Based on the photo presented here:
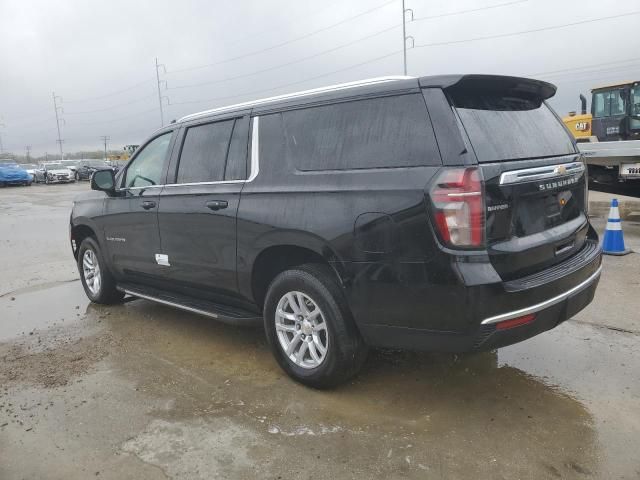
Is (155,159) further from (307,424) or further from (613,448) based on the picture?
(613,448)

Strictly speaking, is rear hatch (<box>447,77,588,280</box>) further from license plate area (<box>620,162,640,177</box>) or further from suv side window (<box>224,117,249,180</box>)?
license plate area (<box>620,162,640,177</box>)

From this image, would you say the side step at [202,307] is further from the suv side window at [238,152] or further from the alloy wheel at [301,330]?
the suv side window at [238,152]

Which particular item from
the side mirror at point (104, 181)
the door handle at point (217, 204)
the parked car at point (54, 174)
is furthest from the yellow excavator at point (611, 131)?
the parked car at point (54, 174)

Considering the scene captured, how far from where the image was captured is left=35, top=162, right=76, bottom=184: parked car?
118ft

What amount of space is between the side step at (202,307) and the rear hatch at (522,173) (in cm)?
191

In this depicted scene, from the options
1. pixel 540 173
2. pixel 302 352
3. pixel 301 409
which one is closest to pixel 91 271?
pixel 302 352

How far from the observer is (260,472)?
2.76 meters

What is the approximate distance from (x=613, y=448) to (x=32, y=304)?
19.2ft

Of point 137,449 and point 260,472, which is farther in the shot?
point 137,449

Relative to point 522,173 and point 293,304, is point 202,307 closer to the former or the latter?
point 293,304

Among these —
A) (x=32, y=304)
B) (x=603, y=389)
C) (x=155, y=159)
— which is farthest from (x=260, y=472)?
(x=32, y=304)

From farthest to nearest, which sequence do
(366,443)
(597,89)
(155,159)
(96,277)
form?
(597,89) → (96,277) → (155,159) → (366,443)

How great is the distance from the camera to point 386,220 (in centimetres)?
301

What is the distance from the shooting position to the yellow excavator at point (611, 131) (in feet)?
31.6
